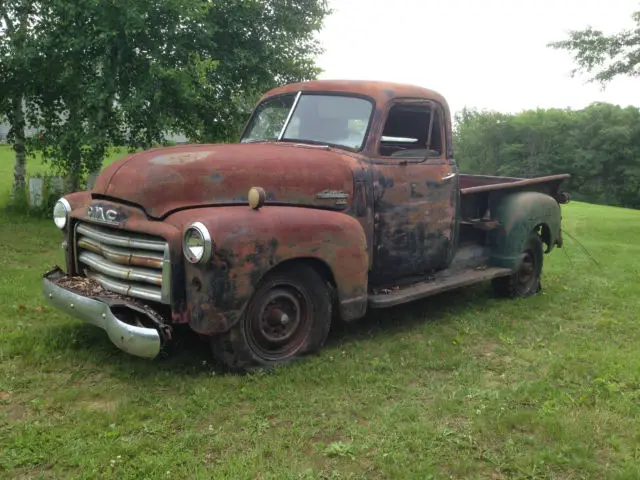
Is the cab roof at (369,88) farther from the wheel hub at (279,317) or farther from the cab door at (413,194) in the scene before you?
the wheel hub at (279,317)

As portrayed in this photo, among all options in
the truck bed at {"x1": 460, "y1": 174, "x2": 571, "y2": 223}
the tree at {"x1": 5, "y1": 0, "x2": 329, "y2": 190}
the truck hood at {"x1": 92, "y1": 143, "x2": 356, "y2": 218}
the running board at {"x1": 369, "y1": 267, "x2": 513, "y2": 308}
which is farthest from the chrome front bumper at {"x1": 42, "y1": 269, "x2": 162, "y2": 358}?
the tree at {"x1": 5, "y1": 0, "x2": 329, "y2": 190}

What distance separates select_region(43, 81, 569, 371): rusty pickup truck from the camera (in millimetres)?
3846

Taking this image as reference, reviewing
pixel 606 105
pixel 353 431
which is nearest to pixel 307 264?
pixel 353 431

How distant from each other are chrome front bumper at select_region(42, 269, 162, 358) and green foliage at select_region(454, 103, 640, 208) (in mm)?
46408

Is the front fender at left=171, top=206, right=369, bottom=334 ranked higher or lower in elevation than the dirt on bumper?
higher

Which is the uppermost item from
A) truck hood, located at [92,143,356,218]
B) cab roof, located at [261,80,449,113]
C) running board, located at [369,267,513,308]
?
Answer: cab roof, located at [261,80,449,113]

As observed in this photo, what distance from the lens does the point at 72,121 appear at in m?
10.2

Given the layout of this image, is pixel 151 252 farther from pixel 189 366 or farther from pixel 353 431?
pixel 353 431

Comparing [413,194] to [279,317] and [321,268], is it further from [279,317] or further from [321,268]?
[279,317]

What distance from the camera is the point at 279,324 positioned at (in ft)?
14.2

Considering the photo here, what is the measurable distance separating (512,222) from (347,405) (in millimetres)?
3419

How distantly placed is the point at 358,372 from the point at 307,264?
0.84 meters

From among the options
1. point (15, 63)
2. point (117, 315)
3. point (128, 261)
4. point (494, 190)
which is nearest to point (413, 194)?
point (494, 190)

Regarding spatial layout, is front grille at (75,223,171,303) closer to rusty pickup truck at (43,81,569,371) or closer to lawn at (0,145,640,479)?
rusty pickup truck at (43,81,569,371)
